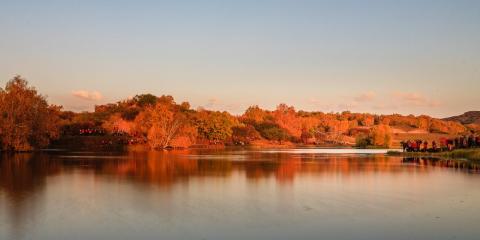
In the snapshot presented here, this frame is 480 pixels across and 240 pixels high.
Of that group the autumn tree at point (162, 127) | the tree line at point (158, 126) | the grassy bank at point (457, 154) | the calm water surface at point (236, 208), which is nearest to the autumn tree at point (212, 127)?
the tree line at point (158, 126)

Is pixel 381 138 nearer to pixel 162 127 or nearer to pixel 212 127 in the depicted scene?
pixel 212 127

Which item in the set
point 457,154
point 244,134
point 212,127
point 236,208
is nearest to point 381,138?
point 212,127

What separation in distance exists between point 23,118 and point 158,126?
877 inches

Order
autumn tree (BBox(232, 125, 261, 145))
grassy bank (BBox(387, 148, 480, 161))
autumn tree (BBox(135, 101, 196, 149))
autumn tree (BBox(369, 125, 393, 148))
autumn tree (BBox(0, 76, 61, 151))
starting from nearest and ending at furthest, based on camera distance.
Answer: grassy bank (BBox(387, 148, 480, 161)) → autumn tree (BBox(0, 76, 61, 151)) → autumn tree (BBox(135, 101, 196, 149)) → autumn tree (BBox(369, 125, 393, 148)) → autumn tree (BBox(232, 125, 261, 145))

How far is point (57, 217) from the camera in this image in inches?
516

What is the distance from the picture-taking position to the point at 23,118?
2400 inches

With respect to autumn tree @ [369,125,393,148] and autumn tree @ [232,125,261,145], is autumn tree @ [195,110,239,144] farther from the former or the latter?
autumn tree @ [369,125,393,148]

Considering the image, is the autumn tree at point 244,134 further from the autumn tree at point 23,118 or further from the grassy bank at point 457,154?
the grassy bank at point 457,154

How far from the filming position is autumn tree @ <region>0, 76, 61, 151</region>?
5956 centimetres

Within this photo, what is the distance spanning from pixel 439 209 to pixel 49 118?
194ft

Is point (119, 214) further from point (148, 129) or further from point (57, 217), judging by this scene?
point (148, 129)

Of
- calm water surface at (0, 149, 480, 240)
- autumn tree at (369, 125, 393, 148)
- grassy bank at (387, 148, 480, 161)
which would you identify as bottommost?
calm water surface at (0, 149, 480, 240)

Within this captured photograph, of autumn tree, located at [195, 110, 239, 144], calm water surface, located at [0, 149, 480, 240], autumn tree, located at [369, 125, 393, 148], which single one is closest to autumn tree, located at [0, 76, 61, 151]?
calm water surface, located at [0, 149, 480, 240]

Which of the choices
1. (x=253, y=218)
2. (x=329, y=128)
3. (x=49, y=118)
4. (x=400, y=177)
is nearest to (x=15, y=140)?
(x=49, y=118)
